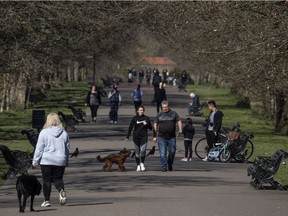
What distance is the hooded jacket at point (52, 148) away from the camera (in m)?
16.2

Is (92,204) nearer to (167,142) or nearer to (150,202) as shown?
(150,202)

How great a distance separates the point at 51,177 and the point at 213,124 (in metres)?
12.3

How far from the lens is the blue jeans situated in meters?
23.7

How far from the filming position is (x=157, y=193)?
19.0 m

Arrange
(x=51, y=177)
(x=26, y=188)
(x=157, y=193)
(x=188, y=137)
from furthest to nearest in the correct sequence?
(x=188, y=137) → (x=157, y=193) → (x=51, y=177) → (x=26, y=188)

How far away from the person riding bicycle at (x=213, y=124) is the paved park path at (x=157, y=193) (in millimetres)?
807

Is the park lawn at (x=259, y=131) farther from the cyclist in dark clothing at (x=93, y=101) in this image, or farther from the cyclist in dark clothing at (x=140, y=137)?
the cyclist in dark clothing at (x=93, y=101)

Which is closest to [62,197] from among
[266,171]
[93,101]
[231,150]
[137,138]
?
[266,171]

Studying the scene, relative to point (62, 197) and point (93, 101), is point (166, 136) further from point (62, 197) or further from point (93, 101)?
point (93, 101)

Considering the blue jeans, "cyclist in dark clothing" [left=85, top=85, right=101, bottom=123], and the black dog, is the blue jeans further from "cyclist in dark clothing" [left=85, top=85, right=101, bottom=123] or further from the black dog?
"cyclist in dark clothing" [left=85, top=85, right=101, bottom=123]

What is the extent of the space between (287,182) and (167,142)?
3.48 m

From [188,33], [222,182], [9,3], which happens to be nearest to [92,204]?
[222,182]

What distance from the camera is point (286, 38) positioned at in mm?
19453

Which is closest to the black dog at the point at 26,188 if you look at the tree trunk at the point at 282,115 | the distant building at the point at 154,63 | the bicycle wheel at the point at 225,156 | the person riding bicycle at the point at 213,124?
the person riding bicycle at the point at 213,124
